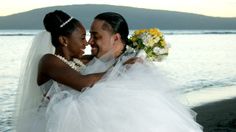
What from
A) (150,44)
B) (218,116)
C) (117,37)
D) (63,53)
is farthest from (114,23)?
(218,116)

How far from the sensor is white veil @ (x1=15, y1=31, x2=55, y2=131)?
5758 mm

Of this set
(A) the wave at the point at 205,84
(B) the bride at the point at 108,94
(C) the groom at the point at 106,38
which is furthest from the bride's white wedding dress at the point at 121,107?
(A) the wave at the point at 205,84

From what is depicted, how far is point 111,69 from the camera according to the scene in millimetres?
4898

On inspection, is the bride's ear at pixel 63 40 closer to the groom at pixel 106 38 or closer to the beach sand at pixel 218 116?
the groom at pixel 106 38

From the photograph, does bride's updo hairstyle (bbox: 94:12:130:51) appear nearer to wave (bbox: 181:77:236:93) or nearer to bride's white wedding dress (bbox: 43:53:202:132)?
bride's white wedding dress (bbox: 43:53:202:132)

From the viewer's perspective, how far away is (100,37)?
5027mm

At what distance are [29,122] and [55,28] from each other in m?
1.05

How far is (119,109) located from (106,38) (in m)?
0.78

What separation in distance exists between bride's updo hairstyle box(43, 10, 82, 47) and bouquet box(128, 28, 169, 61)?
25.0 inches

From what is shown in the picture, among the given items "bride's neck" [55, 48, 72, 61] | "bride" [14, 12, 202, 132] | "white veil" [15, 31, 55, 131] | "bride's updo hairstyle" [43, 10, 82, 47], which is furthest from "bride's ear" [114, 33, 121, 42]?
"white veil" [15, 31, 55, 131]

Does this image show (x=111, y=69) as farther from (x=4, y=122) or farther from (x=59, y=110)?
(x=4, y=122)

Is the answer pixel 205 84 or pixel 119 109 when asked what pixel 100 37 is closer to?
pixel 119 109

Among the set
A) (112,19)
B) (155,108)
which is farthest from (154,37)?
(155,108)

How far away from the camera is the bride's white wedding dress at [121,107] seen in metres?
4.65
